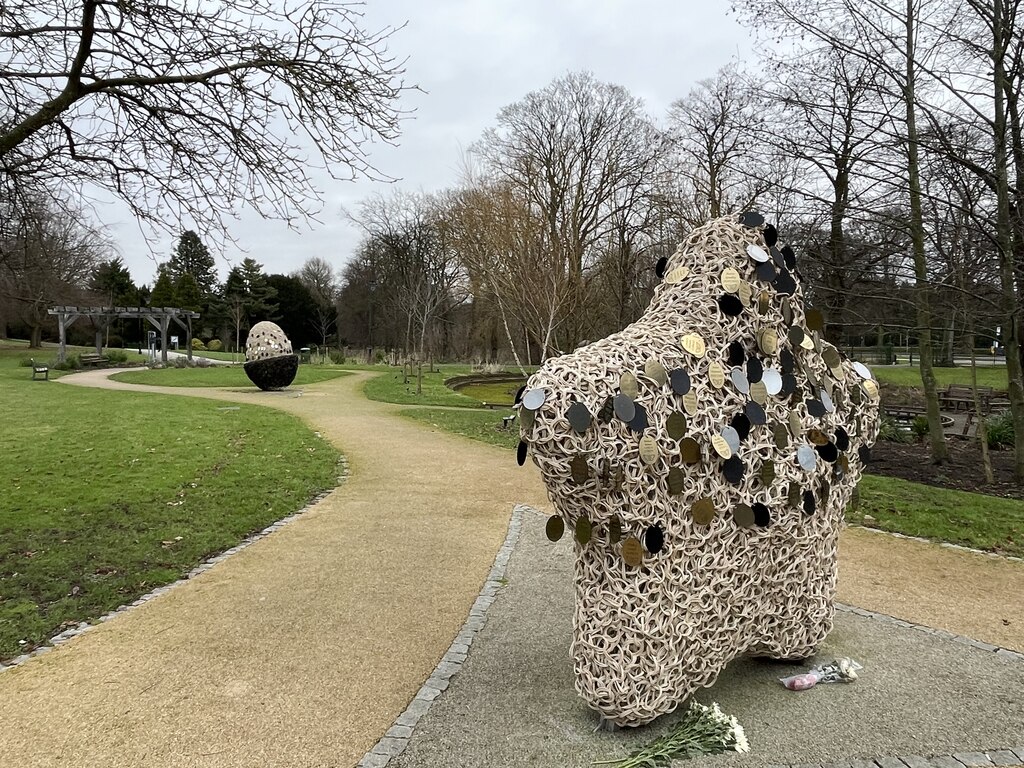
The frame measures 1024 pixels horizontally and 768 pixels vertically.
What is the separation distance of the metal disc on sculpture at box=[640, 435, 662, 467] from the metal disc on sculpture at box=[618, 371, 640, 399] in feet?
0.73

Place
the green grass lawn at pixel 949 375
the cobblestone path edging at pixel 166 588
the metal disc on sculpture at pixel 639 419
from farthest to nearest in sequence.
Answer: the green grass lawn at pixel 949 375
the cobblestone path edging at pixel 166 588
the metal disc on sculpture at pixel 639 419

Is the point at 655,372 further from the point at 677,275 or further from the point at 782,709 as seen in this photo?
the point at 782,709

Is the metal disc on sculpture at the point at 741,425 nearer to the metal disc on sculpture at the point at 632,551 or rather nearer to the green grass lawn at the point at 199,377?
the metal disc on sculpture at the point at 632,551

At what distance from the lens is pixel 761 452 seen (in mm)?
3619

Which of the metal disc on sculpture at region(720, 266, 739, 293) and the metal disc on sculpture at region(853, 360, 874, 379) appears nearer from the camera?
the metal disc on sculpture at region(720, 266, 739, 293)

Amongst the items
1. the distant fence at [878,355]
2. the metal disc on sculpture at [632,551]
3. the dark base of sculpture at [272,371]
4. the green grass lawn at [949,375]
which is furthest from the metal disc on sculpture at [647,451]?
the distant fence at [878,355]

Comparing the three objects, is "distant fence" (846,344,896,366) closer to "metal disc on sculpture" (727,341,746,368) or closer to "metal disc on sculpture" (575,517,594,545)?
"metal disc on sculpture" (727,341,746,368)

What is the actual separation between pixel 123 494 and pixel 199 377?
19.9m

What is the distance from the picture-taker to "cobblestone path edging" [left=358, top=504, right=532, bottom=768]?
10.8 feet

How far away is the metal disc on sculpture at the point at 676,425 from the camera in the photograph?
10.5ft

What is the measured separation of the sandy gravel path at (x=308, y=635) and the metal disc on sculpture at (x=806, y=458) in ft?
8.01

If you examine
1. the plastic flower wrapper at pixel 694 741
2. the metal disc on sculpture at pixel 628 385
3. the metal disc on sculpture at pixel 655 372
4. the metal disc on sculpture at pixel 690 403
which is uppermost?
the metal disc on sculpture at pixel 655 372

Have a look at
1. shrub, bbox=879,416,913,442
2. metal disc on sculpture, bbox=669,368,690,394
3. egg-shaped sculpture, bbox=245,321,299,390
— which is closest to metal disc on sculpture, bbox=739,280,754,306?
metal disc on sculpture, bbox=669,368,690,394

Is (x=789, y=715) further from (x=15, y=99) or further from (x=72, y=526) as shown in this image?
(x=15, y=99)
